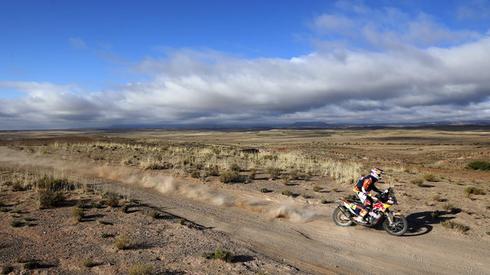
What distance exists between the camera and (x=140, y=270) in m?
8.81

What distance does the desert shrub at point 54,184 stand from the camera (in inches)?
691

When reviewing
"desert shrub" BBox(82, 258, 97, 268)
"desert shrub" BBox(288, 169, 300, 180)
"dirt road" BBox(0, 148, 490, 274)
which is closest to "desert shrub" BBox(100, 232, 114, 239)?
"desert shrub" BBox(82, 258, 97, 268)

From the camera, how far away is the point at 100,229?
12.1 m

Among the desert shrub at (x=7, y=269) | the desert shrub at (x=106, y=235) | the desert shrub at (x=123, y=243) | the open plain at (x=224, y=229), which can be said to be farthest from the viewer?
the desert shrub at (x=106, y=235)

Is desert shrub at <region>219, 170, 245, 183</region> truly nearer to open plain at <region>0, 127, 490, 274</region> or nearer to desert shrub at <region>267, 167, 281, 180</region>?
open plain at <region>0, 127, 490, 274</region>

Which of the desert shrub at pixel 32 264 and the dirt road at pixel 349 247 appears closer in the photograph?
the desert shrub at pixel 32 264

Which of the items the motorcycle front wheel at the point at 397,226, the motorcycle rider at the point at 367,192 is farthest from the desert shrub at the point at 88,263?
the motorcycle front wheel at the point at 397,226

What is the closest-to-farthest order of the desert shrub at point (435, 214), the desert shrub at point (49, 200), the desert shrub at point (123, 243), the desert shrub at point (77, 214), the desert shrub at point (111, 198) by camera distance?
the desert shrub at point (123, 243) → the desert shrub at point (77, 214) → the desert shrub at point (49, 200) → the desert shrub at point (111, 198) → the desert shrub at point (435, 214)

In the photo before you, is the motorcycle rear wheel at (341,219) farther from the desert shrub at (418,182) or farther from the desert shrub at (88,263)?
the desert shrub at (418,182)

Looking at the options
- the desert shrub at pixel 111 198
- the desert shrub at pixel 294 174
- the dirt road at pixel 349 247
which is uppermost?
the desert shrub at pixel 111 198

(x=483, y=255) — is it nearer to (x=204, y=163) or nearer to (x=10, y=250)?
(x=10, y=250)

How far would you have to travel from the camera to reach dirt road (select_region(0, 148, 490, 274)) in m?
10.6

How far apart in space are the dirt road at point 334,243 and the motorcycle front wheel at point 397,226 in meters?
0.21

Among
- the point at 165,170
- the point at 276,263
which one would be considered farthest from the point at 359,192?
the point at 165,170
